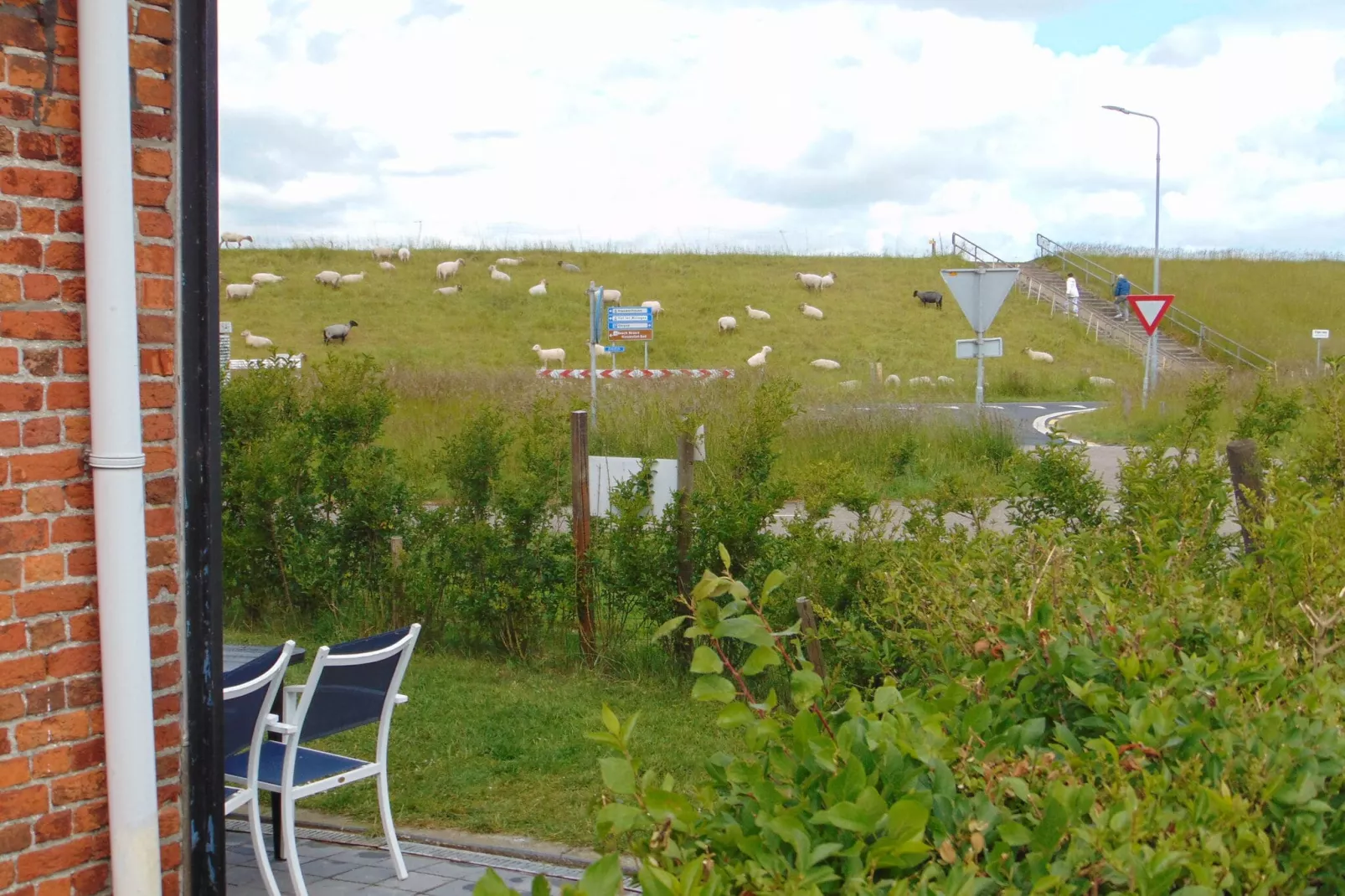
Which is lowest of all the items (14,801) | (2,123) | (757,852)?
(14,801)

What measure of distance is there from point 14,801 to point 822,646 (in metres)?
4.17

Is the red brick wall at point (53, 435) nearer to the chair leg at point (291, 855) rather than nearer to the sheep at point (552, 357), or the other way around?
the chair leg at point (291, 855)

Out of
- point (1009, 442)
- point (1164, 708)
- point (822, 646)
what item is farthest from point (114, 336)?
point (1009, 442)

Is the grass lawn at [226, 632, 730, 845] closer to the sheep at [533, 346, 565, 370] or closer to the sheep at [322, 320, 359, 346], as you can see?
the sheep at [533, 346, 565, 370]

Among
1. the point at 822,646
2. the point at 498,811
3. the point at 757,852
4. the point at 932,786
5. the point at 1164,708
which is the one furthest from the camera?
the point at 822,646

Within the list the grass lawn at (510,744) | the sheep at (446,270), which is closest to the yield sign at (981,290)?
the grass lawn at (510,744)

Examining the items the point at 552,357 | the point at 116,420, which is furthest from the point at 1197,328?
the point at 116,420

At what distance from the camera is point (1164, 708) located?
2195 mm

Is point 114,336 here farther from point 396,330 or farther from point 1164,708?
point 396,330

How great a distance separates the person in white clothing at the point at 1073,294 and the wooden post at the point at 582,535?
4227cm

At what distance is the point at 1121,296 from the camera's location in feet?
152

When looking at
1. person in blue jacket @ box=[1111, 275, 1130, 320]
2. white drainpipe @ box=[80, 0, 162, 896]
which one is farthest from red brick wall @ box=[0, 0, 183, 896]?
person in blue jacket @ box=[1111, 275, 1130, 320]

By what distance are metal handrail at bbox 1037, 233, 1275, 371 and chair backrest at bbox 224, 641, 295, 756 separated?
35.1 meters

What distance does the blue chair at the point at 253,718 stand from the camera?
4.04 metres
